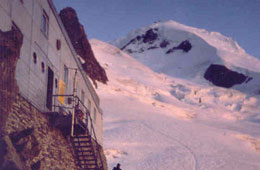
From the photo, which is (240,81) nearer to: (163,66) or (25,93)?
(163,66)

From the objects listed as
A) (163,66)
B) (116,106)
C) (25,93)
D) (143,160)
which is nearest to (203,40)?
(163,66)

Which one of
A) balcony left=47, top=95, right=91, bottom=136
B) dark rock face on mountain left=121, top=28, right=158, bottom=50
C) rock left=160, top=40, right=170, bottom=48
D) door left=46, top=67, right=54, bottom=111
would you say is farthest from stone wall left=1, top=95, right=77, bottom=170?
dark rock face on mountain left=121, top=28, right=158, bottom=50

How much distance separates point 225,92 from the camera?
71125 millimetres

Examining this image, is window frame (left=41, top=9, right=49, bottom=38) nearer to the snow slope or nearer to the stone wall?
the stone wall

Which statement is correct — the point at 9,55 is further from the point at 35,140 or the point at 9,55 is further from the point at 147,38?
the point at 147,38

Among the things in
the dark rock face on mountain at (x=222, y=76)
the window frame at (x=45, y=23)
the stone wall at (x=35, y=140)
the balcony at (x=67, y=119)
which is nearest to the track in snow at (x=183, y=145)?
the stone wall at (x=35, y=140)

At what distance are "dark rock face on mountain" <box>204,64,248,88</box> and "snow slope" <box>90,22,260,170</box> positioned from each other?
22.5 m

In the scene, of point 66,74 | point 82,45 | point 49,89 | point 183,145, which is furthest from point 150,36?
point 49,89

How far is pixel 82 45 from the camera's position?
63531mm

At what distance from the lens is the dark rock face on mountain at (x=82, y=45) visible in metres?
56.6

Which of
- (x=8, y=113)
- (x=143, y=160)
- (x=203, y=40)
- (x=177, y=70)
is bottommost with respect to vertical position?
(x=143, y=160)

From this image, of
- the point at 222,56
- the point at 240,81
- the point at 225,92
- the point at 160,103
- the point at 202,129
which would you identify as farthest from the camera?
the point at 222,56

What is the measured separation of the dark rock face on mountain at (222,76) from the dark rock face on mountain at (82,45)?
4069 cm

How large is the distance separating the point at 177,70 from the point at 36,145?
8848 cm
